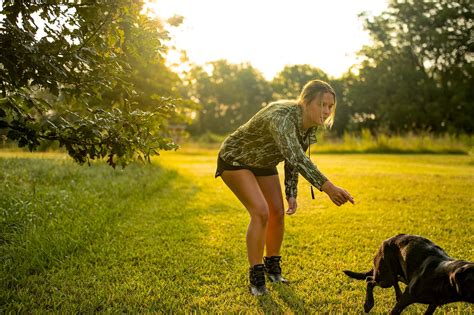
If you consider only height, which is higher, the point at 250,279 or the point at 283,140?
the point at 283,140

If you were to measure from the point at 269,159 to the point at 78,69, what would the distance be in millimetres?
1923

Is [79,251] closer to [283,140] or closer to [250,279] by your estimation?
[250,279]

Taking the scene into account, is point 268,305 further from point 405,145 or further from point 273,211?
point 405,145

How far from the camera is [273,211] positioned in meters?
4.86

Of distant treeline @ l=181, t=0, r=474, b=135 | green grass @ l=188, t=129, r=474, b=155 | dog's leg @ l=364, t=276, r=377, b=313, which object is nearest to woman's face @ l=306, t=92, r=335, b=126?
dog's leg @ l=364, t=276, r=377, b=313

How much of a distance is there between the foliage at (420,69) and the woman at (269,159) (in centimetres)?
4592

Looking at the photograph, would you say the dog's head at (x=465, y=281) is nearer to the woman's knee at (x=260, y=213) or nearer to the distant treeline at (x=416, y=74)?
the woman's knee at (x=260, y=213)

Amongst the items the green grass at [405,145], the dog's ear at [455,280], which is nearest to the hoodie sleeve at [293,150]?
the dog's ear at [455,280]

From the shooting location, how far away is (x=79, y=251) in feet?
18.2

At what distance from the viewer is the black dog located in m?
2.81

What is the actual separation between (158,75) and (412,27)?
45.0 metres

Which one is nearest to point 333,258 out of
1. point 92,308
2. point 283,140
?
point 283,140

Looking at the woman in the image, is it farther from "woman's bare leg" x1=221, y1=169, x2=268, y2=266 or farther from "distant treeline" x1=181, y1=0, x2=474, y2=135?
"distant treeline" x1=181, y1=0, x2=474, y2=135

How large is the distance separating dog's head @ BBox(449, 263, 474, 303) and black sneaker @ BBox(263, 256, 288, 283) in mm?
2062
